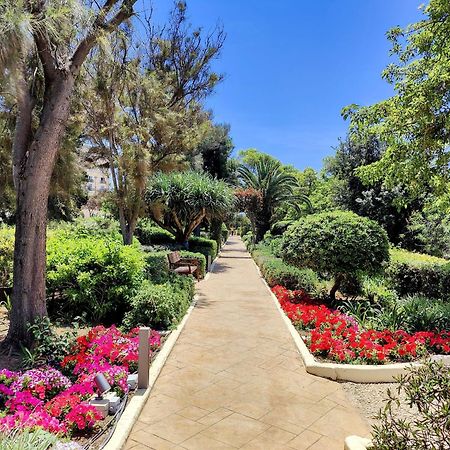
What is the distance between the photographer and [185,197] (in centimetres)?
1842

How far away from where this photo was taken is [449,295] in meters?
9.96

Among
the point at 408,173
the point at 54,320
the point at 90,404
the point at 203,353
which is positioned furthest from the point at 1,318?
the point at 408,173

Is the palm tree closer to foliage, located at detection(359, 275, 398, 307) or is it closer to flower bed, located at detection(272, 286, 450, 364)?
foliage, located at detection(359, 275, 398, 307)

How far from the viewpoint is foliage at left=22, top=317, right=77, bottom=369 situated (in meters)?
5.38

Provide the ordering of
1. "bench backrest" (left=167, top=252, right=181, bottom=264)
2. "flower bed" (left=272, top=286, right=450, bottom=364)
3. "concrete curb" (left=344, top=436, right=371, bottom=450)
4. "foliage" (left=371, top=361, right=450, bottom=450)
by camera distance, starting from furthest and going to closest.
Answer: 1. "bench backrest" (left=167, top=252, right=181, bottom=264)
2. "flower bed" (left=272, top=286, right=450, bottom=364)
3. "concrete curb" (left=344, top=436, right=371, bottom=450)
4. "foliage" (left=371, top=361, right=450, bottom=450)

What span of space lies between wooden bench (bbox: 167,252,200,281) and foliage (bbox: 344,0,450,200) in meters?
6.42

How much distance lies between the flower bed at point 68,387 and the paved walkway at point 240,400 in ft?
1.62

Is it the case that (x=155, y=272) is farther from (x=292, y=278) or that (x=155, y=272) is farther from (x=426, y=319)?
(x=426, y=319)

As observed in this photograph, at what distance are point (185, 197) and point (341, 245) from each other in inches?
407

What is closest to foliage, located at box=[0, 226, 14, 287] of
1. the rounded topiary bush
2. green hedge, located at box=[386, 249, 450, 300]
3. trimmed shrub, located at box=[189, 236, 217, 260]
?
the rounded topiary bush

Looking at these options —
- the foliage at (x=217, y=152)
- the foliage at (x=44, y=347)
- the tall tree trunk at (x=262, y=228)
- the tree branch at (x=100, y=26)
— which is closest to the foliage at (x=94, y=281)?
the foliage at (x=44, y=347)

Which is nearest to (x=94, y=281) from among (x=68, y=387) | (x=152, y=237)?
(x=68, y=387)

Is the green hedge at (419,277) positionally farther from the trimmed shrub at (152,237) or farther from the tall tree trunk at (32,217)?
the trimmed shrub at (152,237)

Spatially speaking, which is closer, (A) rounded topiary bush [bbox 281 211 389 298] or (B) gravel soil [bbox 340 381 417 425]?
(B) gravel soil [bbox 340 381 417 425]
